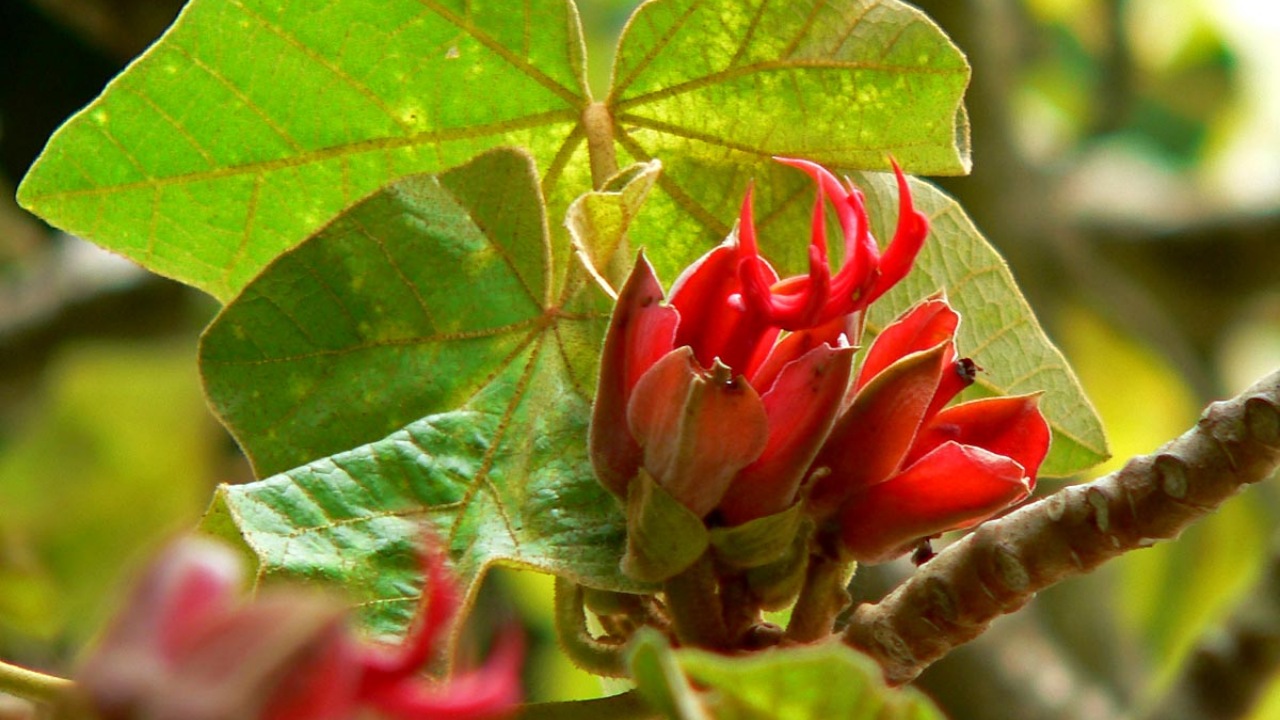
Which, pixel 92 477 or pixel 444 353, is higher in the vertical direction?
pixel 444 353

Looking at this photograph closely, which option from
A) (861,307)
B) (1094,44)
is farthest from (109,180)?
(1094,44)

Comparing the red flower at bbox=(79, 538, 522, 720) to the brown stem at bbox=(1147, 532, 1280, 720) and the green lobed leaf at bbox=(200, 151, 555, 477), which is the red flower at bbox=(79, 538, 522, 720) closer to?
the green lobed leaf at bbox=(200, 151, 555, 477)

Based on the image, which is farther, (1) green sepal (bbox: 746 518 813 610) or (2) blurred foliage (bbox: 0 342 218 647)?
(2) blurred foliage (bbox: 0 342 218 647)

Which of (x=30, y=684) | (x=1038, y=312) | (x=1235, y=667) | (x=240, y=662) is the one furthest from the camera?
(x=1038, y=312)

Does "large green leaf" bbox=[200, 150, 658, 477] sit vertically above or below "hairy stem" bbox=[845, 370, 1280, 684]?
above

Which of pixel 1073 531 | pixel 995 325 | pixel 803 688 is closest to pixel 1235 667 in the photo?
pixel 995 325

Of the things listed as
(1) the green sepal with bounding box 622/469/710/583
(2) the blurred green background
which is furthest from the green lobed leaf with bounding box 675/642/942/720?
(2) the blurred green background

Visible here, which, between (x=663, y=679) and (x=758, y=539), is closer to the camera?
(x=663, y=679)

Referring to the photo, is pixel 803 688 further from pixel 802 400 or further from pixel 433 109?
pixel 433 109
